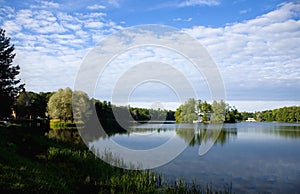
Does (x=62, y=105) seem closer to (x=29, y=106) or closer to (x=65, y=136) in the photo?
(x=29, y=106)

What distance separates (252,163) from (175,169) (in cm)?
794

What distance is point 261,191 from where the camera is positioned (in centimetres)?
1550

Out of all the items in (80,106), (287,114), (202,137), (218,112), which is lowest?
(202,137)

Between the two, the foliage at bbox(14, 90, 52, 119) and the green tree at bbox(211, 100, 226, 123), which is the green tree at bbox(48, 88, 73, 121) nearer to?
the foliage at bbox(14, 90, 52, 119)

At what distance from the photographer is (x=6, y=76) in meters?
34.8

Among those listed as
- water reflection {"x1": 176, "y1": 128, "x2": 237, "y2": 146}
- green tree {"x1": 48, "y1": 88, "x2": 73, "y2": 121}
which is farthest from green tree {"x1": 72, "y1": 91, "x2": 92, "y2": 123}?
water reflection {"x1": 176, "y1": 128, "x2": 237, "y2": 146}

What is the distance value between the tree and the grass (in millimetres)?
15619

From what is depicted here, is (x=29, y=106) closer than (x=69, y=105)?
No

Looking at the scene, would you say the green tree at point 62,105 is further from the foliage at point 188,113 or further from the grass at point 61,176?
the foliage at point 188,113

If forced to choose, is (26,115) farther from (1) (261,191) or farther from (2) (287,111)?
(2) (287,111)

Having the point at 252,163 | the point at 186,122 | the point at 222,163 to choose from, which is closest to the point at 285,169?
the point at 252,163

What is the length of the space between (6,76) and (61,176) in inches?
1052

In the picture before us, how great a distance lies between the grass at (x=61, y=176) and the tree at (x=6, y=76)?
51.2 ft

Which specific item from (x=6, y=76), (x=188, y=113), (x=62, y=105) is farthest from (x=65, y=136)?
(x=188, y=113)
